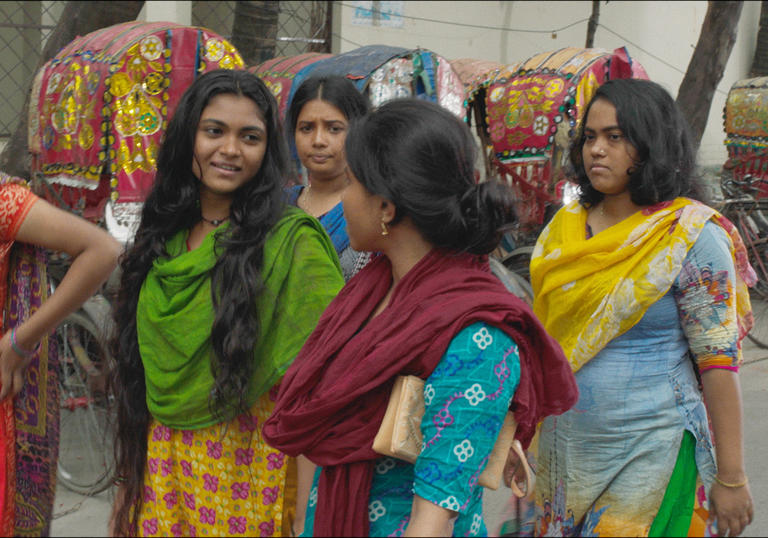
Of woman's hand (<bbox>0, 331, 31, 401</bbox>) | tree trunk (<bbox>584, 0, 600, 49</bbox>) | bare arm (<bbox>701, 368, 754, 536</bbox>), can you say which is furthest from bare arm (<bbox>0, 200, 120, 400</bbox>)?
tree trunk (<bbox>584, 0, 600, 49</bbox>)

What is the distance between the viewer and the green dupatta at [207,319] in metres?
1.97

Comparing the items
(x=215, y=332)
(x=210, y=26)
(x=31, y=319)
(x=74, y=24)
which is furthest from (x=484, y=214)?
(x=210, y=26)

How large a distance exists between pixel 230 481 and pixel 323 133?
1.34m

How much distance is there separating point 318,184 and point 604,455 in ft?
4.19

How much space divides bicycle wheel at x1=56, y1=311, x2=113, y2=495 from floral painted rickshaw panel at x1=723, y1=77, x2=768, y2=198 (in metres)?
Answer: 5.40

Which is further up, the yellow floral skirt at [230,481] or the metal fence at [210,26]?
the metal fence at [210,26]

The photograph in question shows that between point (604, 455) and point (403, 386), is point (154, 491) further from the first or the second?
point (604, 455)

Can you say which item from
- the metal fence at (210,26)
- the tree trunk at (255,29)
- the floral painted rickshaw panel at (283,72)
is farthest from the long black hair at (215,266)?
the tree trunk at (255,29)

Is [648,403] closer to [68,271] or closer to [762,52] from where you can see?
[68,271]

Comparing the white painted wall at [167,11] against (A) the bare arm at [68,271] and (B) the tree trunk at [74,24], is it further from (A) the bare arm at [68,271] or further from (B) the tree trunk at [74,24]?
(A) the bare arm at [68,271]

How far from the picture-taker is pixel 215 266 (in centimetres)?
199

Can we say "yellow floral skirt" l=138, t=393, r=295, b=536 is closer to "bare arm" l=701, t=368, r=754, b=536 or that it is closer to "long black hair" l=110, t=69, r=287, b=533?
"long black hair" l=110, t=69, r=287, b=533

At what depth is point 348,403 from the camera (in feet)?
4.71

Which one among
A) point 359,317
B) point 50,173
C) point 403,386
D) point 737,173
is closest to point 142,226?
point 359,317
